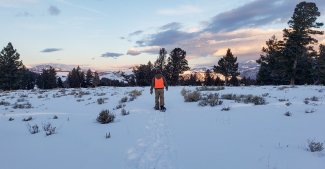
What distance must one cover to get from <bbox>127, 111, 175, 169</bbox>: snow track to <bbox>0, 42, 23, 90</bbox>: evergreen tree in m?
63.4

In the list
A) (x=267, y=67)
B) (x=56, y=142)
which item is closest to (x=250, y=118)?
(x=56, y=142)

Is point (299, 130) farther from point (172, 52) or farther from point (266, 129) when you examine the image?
point (172, 52)

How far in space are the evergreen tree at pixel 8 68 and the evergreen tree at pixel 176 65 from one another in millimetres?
32321

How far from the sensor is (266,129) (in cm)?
827

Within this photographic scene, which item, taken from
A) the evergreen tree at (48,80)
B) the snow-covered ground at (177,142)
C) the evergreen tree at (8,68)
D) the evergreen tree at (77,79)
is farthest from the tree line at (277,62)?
the evergreen tree at (48,80)

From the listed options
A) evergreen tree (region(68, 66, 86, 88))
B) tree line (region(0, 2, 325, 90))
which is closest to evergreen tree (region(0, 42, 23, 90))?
tree line (region(0, 2, 325, 90))

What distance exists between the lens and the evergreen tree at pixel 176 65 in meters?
71.8

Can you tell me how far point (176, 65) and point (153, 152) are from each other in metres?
65.8

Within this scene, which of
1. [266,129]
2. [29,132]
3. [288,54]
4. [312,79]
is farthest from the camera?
[312,79]

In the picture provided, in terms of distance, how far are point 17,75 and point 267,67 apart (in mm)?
48893

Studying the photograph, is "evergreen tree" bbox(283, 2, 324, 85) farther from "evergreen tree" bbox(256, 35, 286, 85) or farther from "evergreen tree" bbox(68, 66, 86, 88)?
"evergreen tree" bbox(68, 66, 86, 88)

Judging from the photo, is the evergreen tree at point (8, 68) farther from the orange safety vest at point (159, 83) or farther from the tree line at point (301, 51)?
the orange safety vest at point (159, 83)

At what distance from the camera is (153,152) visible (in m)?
6.48

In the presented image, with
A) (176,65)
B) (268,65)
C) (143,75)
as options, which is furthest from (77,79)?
(268,65)
